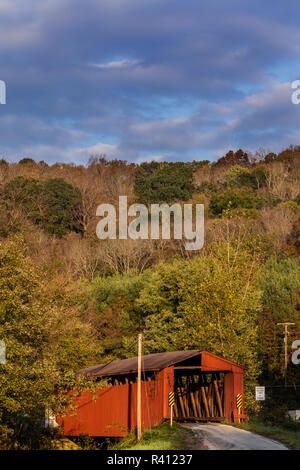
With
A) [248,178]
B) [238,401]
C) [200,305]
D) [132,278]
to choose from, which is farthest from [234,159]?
[238,401]

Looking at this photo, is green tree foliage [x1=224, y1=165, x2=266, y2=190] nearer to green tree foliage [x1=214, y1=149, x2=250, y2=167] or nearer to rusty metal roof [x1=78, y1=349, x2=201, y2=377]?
green tree foliage [x1=214, y1=149, x2=250, y2=167]

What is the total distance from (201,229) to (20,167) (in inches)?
1665

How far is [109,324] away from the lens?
2381 inches

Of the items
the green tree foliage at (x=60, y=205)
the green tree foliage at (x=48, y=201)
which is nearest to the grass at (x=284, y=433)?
the green tree foliage at (x=48, y=201)

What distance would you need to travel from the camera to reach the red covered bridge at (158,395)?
102 ft

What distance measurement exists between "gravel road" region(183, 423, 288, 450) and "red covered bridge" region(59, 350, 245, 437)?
454 centimetres

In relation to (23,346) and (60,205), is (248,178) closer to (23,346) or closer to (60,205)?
(60,205)

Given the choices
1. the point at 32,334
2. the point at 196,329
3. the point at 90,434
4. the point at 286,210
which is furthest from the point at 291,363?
the point at 286,210

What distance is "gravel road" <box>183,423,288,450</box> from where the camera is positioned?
20.7 metres

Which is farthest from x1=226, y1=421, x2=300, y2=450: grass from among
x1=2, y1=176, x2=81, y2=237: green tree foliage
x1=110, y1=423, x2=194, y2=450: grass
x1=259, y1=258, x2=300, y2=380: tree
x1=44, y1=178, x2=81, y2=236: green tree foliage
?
x1=44, y1=178, x2=81, y2=236: green tree foliage

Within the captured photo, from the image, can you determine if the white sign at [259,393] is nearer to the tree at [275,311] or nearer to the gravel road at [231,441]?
the tree at [275,311]

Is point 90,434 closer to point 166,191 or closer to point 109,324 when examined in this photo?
point 109,324
